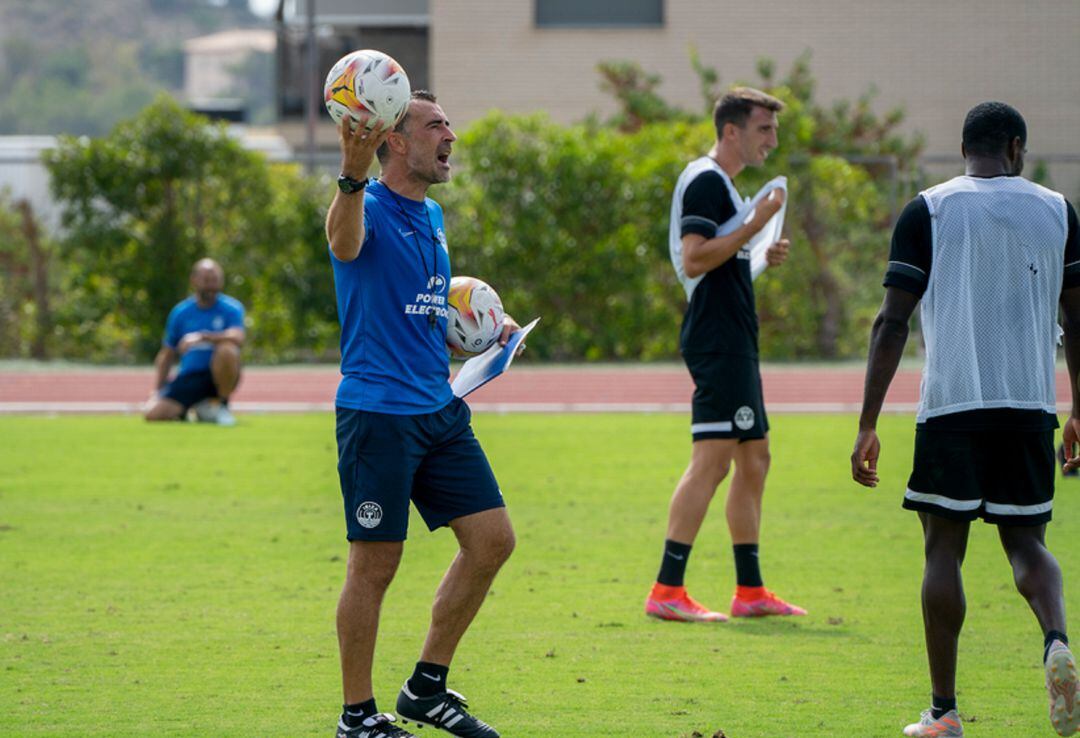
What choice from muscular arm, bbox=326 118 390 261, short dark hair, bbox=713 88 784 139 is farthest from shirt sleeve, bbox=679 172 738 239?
muscular arm, bbox=326 118 390 261

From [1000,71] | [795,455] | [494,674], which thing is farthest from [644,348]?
[494,674]

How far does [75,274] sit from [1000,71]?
64.7ft

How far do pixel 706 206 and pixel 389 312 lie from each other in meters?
2.67

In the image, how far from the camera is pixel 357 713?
5.54 meters

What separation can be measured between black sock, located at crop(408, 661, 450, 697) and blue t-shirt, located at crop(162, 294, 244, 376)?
466 inches

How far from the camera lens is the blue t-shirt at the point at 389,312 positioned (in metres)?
5.56

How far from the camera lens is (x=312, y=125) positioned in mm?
36156

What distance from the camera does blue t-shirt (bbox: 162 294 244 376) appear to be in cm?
1725

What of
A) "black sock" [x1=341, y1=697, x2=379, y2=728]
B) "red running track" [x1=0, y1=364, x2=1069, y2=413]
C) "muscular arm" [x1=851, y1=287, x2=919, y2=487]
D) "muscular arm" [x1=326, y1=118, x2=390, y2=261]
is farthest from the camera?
"red running track" [x1=0, y1=364, x2=1069, y2=413]

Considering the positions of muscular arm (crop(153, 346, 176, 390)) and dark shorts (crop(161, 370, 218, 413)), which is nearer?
dark shorts (crop(161, 370, 218, 413))

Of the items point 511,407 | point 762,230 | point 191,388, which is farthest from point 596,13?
point 762,230

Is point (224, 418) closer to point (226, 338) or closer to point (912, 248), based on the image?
point (226, 338)

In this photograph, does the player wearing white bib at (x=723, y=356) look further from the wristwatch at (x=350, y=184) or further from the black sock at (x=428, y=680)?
the wristwatch at (x=350, y=184)

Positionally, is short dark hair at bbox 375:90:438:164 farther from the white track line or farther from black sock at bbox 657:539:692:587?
the white track line
